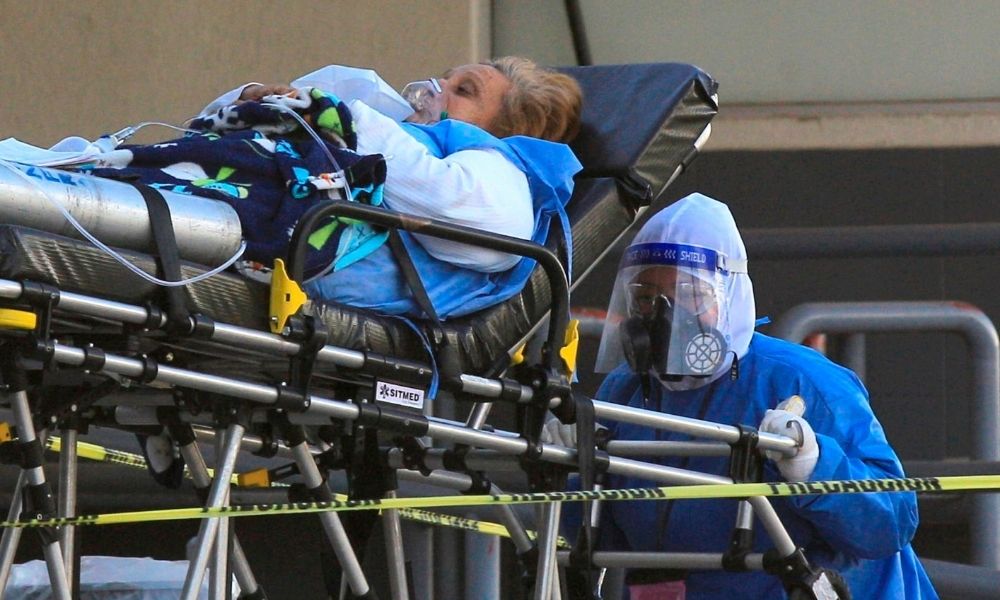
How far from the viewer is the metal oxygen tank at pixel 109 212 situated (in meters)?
2.50

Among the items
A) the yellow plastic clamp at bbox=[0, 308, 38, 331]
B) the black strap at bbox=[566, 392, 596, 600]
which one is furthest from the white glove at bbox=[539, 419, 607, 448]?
the yellow plastic clamp at bbox=[0, 308, 38, 331]

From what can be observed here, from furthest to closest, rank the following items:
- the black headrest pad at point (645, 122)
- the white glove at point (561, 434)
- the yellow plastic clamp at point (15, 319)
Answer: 1. the black headrest pad at point (645, 122)
2. the white glove at point (561, 434)
3. the yellow plastic clamp at point (15, 319)

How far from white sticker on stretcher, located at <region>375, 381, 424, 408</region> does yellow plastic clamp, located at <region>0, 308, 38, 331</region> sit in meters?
A: 0.67

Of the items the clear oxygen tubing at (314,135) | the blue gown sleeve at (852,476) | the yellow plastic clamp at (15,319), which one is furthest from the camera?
the blue gown sleeve at (852,476)

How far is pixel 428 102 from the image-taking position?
12.2 feet

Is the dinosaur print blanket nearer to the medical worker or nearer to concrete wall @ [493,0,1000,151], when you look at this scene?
the medical worker

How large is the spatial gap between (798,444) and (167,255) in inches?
47.1

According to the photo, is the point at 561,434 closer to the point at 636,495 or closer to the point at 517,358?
the point at 517,358

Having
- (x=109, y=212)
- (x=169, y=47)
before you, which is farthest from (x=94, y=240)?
(x=169, y=47)

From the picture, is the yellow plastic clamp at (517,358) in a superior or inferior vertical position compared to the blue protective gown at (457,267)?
inferior

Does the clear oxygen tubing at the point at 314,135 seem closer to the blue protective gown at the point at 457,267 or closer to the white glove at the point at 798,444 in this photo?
the blue protective gown at the point at 457,267

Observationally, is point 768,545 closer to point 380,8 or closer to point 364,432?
point 364,432

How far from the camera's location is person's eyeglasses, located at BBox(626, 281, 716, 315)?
11.4ft

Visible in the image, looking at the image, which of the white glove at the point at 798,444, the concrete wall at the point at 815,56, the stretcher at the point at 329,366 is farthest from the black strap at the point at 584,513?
the concrete wall at the point at 815,56
